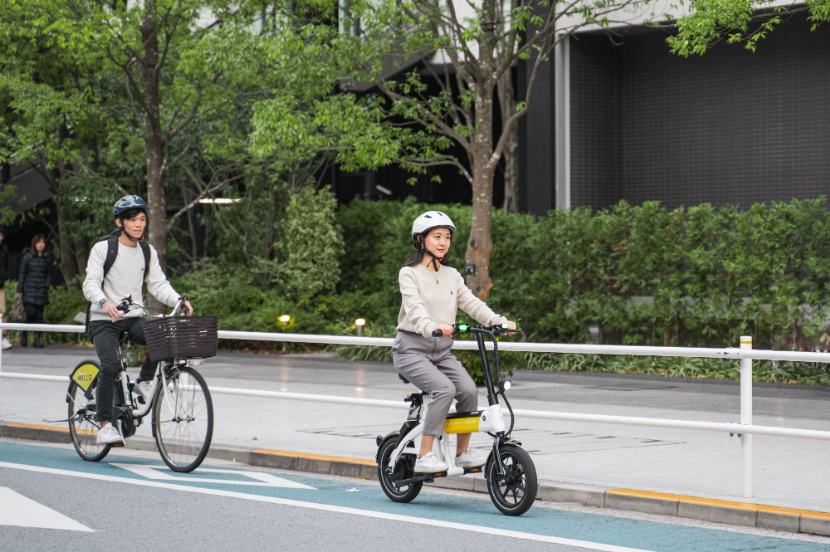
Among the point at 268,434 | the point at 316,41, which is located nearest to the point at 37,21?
the point at 316,41

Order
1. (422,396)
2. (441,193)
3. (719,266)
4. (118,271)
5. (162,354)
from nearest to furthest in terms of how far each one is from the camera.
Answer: (422,396)
(162,354)
(118,271)
(719,266)
(441,193)

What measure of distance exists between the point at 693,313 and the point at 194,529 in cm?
1109

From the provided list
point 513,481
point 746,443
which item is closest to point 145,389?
point 513,481

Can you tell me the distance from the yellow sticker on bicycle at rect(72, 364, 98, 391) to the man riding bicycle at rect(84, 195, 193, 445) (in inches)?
13.1

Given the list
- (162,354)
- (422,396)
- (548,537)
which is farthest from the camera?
(162,354)

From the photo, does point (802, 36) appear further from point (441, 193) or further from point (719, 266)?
point (441, 193)

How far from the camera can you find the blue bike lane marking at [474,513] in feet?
19.1

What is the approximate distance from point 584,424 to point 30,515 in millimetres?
5690

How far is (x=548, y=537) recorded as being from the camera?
19.4 ft

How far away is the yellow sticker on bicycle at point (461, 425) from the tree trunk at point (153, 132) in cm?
1163

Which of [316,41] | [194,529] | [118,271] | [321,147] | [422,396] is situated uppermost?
[316,41]

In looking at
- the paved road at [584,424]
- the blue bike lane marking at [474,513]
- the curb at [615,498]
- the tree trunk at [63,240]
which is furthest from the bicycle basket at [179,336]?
the tree trunk at [63,240]

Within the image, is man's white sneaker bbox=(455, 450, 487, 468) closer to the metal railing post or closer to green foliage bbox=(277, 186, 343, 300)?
the metal railing post

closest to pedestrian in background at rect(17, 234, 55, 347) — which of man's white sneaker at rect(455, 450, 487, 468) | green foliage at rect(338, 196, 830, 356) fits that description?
green foliage at rect(338, 196, 830, 356)
